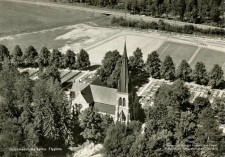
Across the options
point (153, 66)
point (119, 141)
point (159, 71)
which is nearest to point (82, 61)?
point (153, 66)

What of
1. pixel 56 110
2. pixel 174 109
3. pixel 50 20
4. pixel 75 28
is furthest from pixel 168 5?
pixel 56 110

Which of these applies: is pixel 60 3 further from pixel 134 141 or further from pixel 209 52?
pixel 134 141

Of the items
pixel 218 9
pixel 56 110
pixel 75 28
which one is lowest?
pixel 56 110

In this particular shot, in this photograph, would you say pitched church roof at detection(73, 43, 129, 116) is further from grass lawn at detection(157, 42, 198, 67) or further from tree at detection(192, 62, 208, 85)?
grass lawn at detection(157, 42, 198, 67)

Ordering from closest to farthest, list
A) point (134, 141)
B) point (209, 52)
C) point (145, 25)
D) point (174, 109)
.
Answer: point (134, 141), point (174, 109), point (209, 52), point (145, 25)

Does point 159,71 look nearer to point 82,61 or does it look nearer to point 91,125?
point 82,61

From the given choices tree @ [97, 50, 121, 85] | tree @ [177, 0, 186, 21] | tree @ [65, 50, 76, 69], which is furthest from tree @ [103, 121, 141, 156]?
tree @ [177, 0, 186, 21]

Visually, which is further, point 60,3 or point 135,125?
point 60,3

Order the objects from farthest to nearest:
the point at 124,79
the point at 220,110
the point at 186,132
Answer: the point at 220,110, the point at 124,79, the point at 186,132
